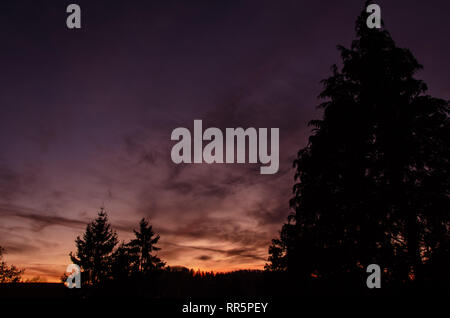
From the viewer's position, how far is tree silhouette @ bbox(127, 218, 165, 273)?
145 feet

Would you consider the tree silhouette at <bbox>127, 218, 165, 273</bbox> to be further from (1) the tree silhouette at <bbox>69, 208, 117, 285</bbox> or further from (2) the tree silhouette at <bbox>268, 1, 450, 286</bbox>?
(2) the tree silhouette at <bbox>268, 1, 450, 286</bbox>

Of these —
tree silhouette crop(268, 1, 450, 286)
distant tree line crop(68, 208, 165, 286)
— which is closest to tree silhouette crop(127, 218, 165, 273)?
distant tree line crop(68, 208, 165, 286)

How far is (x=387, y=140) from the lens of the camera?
11867 mm

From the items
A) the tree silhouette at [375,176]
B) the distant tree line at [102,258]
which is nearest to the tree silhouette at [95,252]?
the distant tree line at [102,258]

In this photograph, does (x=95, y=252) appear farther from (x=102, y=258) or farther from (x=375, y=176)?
(x=375, y=176)

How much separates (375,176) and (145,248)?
3969cm

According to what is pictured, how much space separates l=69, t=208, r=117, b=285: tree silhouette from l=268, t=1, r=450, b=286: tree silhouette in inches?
1298

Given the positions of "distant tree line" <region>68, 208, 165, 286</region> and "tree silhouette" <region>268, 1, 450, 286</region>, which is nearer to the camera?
"tree silhouette" <region>268, 1, 450, 286</region>

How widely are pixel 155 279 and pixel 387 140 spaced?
4067 cm

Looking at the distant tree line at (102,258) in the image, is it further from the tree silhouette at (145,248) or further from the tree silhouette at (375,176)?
the tree silhouette at (375,176)

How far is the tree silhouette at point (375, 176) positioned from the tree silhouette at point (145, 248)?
3534cm

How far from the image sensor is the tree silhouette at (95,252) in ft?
126
